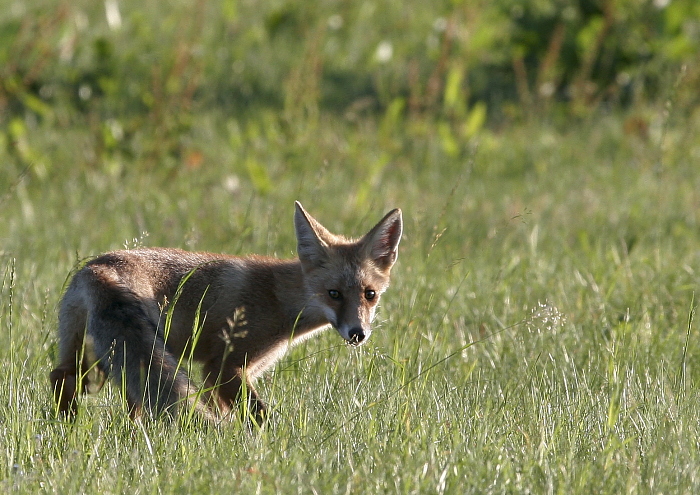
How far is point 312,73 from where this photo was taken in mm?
8156

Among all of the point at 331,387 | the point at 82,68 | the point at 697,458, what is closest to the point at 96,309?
the point at 331,387

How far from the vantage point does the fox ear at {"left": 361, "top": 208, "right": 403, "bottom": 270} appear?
4.68 m

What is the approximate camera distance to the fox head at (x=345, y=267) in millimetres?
4477

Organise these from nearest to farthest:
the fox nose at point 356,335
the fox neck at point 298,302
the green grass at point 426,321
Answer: the green grass at point 426,321 → the fox nose at point 356,335 → the fox neck at point 298,302

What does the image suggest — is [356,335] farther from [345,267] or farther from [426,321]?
[426,321]

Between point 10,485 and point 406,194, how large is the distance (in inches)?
228

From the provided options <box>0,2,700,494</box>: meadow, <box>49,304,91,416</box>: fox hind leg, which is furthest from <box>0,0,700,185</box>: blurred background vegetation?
<box>49,304,91,416</box>: fox hind leg

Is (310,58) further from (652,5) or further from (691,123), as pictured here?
(652,5)

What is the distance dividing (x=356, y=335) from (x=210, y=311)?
77 centimetres

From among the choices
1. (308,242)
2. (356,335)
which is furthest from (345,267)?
(356,335)

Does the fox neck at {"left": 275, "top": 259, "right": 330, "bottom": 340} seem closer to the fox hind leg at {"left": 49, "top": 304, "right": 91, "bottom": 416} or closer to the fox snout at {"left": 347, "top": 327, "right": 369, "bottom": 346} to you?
the fox snout at {"left": 347, "top": 327, "right": 369, "bottom": 346}

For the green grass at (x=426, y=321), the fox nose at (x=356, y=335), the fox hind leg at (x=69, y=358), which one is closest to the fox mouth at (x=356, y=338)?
the fox nose at (x=356, y=335)

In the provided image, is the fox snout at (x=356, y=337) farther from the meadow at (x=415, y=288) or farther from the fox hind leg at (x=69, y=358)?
the fox hind leg at (x=69, y=358)

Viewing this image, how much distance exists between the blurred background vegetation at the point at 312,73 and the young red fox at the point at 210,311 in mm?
3575
